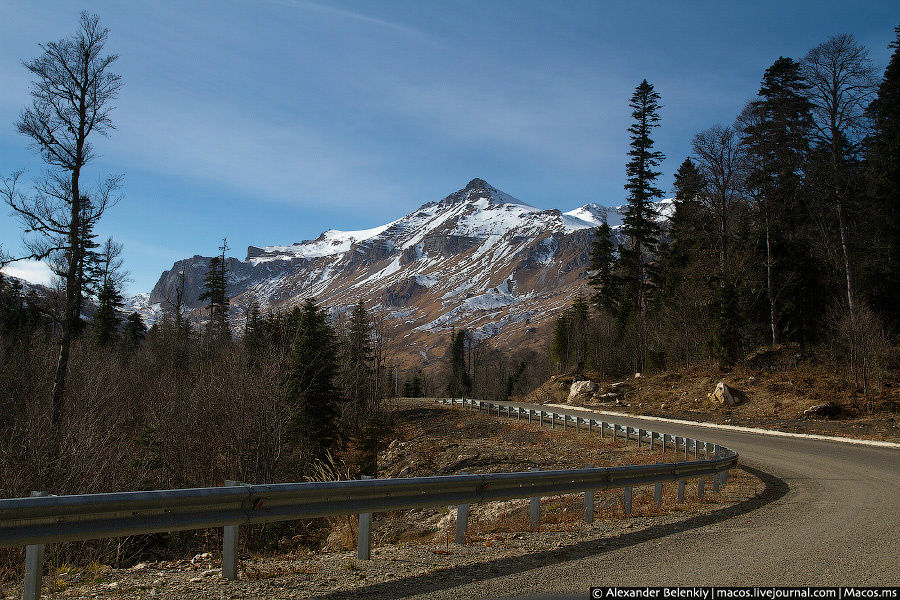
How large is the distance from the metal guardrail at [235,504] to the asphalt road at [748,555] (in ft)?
3.55

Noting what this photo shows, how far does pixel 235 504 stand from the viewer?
17.5 feet

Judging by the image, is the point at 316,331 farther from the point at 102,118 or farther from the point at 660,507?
the point at 660,507

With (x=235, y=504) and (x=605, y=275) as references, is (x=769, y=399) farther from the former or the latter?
(x=235, y=504)

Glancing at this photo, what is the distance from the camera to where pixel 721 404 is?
31250mm

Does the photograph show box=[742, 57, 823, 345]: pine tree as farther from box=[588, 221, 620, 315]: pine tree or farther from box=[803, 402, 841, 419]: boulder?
box=[588, 221, 620, 315]: pine tree

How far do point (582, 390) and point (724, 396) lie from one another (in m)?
13.8

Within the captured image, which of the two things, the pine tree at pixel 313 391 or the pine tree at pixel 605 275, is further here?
the pine tree at pixel 605 275

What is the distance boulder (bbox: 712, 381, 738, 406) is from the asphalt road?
66.2 feet

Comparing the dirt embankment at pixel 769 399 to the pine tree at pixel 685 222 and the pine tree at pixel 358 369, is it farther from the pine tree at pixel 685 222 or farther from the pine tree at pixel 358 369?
the pine tree at pixel 358 369

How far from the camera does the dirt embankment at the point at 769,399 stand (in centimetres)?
2467

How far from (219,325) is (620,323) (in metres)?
35.3

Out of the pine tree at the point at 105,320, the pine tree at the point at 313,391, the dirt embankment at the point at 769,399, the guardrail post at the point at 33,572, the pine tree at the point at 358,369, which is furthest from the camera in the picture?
the pine tree at the point at 105,320

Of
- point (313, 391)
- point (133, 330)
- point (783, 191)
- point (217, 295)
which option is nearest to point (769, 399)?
point (783, 191)

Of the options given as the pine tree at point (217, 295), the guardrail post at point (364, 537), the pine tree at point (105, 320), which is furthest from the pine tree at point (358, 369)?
the guardrail post at point (364, 537)
